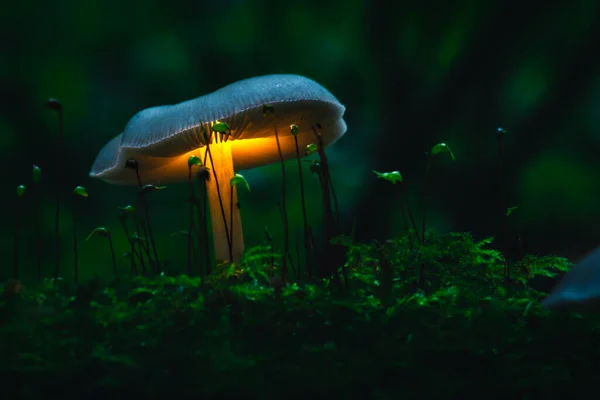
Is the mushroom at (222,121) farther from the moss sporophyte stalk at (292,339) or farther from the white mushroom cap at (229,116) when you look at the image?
the moss sporophyte stalk at (292,339)

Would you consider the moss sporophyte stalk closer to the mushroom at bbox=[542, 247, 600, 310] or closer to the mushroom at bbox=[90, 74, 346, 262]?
the mushroom at bbox=[542, 247, 600, 310]

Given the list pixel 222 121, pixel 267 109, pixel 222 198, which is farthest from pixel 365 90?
pixel 267 109

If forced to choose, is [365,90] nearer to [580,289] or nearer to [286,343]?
[580,289]

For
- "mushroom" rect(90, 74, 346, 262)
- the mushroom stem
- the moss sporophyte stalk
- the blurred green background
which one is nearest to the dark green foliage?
the moss sporophyte stalk

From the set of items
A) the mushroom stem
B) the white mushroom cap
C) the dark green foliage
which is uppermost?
the white mushroom cap

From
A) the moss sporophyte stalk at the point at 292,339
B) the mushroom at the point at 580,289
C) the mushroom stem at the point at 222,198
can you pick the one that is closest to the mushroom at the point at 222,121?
the mushroom stem at the point at 222,198

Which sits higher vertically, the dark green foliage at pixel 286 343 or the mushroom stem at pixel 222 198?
the mushroom stem at pixel 222 198

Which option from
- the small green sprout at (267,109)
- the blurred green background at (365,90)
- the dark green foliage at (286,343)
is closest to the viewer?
the dark green foliage at (286,343)
